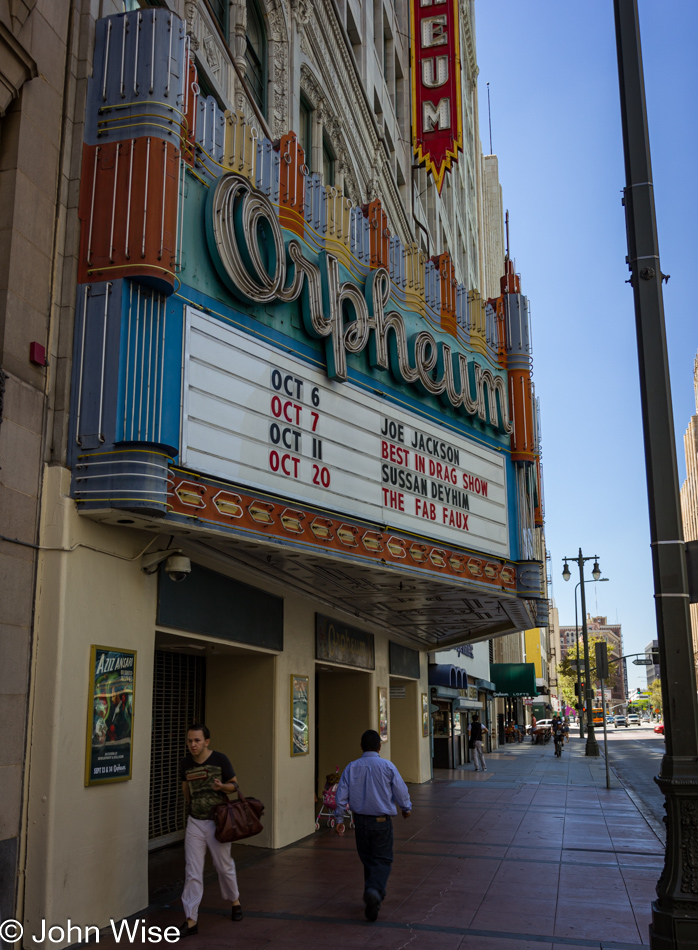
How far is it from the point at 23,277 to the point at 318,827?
10.9 meters

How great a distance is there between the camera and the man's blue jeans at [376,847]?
28.7 feet

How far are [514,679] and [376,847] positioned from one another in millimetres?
38487

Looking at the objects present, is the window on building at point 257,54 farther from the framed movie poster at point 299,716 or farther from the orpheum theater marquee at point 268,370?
the framed movie poster at point 299,716

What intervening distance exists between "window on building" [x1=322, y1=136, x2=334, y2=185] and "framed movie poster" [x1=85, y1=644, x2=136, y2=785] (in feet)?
47.6

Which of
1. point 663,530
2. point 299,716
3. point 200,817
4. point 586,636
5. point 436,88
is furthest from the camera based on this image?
point 586,636

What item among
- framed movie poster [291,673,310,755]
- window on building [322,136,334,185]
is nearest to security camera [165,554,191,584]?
framed movie poster [291,673,310,755]

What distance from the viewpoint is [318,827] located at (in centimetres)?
1510

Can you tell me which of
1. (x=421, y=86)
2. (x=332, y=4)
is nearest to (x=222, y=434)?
(x=332, y=4)

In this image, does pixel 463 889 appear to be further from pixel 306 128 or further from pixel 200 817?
pixel 306 128

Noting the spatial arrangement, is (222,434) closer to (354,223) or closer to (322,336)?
(322,336)

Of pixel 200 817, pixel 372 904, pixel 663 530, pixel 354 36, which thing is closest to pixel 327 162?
pixel 354 36

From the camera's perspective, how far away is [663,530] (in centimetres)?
754

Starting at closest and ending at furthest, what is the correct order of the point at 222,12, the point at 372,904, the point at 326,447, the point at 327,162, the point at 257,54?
the point at 372,904 < the point at 326,447 < the point at 222,12 < the point at 257,54 < the point at 327,162

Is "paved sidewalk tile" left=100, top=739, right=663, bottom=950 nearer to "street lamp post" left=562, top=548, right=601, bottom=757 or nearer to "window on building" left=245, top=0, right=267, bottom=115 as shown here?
"window on building" left=245, top=0, right=267, bottom=115
